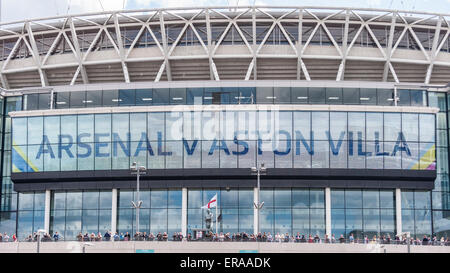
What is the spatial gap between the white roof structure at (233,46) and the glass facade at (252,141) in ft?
33.7

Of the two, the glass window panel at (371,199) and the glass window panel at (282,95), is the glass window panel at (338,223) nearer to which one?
the glass window panel at (371,199)

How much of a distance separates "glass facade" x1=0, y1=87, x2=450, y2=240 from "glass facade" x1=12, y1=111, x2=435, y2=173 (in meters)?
0.08

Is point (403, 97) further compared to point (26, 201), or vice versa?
point (403, 97)

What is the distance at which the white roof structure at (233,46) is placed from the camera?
2680 inches

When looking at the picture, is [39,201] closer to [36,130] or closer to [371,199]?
[36,130]

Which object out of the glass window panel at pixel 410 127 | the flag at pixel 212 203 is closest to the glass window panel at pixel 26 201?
the flag at pixel 212 203

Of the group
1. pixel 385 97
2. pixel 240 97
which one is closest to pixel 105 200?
pixel 240 97

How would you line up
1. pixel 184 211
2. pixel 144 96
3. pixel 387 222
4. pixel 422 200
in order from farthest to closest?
pixel 144 96, pixel 422 200, pixel 184 211, pixel 387 222

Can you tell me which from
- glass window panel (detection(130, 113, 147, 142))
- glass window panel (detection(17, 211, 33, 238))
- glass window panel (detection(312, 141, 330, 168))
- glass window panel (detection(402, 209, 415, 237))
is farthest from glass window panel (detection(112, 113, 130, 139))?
glass window panel (detection(402, 209, 415, 237))

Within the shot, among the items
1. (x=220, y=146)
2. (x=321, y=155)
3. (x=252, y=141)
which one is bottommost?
(x=321, y=155)

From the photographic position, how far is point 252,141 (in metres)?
58.1

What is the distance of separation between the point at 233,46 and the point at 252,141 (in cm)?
1483
